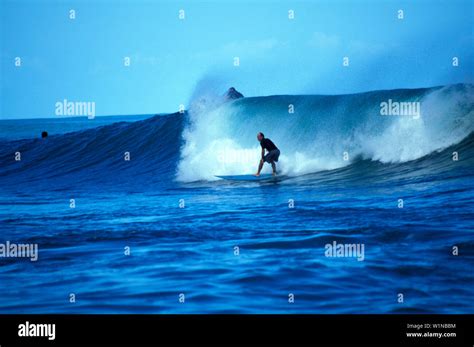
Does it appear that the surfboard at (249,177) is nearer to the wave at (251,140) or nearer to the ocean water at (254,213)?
the ocean water at (254,213)

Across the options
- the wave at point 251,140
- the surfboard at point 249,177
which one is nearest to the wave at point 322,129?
the wave at point 251,140

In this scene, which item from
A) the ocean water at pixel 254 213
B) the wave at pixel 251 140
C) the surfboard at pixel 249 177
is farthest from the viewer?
the wave at pixel 251 140

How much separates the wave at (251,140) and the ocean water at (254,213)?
2.0 inches

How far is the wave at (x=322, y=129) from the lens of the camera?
1410 centimetres

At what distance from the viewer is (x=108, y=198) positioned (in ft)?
39.4

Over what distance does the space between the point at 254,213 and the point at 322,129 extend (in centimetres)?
735

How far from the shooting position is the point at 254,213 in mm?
9281

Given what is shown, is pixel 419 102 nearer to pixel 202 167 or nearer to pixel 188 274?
pixel 202 167

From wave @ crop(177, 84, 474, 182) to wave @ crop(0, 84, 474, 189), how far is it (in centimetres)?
2

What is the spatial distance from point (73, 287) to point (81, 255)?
46.3 inches

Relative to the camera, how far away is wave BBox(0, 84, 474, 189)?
14.2m
